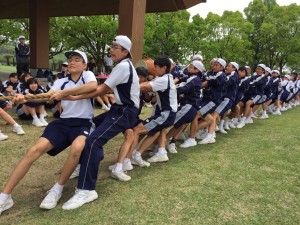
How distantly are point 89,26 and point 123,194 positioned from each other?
24201mm

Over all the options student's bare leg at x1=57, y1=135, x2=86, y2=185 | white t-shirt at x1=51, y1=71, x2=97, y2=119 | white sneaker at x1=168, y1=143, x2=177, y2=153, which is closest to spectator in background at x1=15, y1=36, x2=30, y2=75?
white sneaker at x1=168, y1=143, x2=177, y2=153

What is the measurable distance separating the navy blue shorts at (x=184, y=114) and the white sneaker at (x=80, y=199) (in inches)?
100

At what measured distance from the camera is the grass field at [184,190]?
3299 mm

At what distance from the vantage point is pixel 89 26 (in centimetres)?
2612

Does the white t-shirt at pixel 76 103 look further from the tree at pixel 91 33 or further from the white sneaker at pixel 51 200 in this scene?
the tree at pixel 91 33

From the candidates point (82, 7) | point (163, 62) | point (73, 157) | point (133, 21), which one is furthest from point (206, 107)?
point (82, 7)

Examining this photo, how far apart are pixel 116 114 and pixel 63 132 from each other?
73 cm

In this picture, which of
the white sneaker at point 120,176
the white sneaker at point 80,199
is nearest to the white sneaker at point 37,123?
the white sneaker at point 120,176

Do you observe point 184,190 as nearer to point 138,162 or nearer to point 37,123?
point 138,162

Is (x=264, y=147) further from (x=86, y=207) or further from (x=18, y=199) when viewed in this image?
(x=18, y=199)

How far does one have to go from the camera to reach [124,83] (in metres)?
3.97

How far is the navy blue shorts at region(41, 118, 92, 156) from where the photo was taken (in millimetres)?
3660

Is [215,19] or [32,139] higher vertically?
[215,19]

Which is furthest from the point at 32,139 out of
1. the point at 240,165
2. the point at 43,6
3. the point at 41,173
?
the point at 43,6
